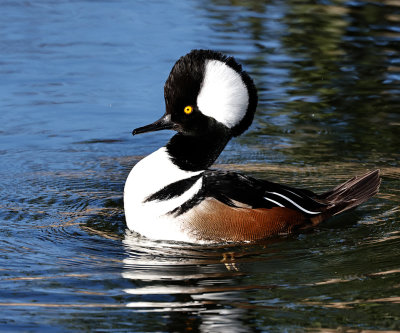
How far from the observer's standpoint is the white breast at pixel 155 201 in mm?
6602

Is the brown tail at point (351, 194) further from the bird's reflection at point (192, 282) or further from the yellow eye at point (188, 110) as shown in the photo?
the yellow eye at point (188, 110)

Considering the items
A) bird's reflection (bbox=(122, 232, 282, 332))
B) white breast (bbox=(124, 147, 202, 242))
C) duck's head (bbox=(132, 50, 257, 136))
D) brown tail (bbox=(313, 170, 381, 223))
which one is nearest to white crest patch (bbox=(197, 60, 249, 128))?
duck's head (bbox=(132, 50, 257, 136))

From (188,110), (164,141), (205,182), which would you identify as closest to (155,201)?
(205,182)

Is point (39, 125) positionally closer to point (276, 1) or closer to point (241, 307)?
point (241, 307)

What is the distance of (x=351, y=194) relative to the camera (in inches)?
290

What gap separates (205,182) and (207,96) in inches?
28.2

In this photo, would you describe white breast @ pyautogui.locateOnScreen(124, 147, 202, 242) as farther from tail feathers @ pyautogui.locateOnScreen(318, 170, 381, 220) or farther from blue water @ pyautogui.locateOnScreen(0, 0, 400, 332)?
tail feathers @ pyautogui.locateOnScreen(318, 170, 381, 220)

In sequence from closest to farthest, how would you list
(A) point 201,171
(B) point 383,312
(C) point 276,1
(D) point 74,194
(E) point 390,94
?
(B) point 383,312
(A) point 201,171
(D) point 74,194
(E) point 390,94
(C) point 276,1

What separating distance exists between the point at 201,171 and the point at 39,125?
346cm

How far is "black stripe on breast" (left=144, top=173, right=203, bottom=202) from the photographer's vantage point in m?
6.72

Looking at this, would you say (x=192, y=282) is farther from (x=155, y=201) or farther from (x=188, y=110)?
(x=188, y=110)

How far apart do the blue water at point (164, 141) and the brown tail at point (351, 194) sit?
0.16 m

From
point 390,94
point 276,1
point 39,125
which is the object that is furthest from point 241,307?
point 276,1

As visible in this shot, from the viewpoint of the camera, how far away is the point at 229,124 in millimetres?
6719
